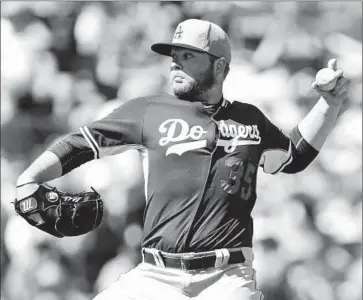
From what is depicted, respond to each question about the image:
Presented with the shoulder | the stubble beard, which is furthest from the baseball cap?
the shoulder

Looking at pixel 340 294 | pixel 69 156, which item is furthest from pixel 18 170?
pixel 69 156

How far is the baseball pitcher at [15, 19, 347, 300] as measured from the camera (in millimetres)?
4371

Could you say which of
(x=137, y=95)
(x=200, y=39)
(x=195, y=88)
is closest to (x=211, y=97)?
(x=195, y=88)

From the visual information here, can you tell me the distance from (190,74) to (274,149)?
0.51m

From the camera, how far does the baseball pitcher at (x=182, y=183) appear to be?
437cm

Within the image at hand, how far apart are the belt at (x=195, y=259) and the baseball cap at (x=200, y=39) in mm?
844

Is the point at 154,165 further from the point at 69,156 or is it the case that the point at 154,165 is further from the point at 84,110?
the point at 84,110

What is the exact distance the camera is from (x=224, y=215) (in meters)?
4.39

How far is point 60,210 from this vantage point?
14.3 ft

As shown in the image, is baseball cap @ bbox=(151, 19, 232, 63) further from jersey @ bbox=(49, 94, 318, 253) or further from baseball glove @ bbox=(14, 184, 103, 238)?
baseball glove @ bbox=(14, 184, 103, 238)

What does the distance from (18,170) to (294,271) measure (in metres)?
2.17

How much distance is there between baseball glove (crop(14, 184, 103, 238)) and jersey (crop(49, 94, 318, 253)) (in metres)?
0.13

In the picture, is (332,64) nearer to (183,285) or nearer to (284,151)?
(284,151)

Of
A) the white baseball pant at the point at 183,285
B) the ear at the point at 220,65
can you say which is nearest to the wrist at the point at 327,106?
the ear at the point at 220,65
